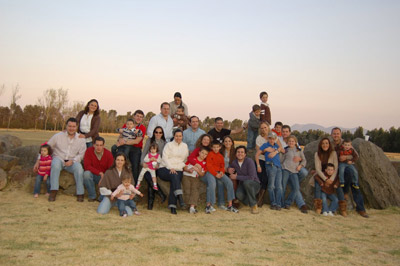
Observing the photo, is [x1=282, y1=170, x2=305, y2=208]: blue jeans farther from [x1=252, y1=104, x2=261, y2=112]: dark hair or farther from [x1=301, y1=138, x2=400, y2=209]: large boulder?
[x1=252, y1=104, x2=261, y2=112]: dark hair

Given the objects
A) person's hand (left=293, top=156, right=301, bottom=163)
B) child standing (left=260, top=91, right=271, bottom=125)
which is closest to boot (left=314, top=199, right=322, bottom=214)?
person's hand (left=293, top=156, right=301, bottom=163)

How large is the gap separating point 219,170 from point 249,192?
0.83m

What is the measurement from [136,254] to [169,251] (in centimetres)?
47

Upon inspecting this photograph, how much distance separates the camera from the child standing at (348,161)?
25.2ft

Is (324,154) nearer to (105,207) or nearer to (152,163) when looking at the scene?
(152,163)

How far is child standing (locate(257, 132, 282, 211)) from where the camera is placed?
742cm

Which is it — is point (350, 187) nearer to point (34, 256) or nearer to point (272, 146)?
point (272, 146)

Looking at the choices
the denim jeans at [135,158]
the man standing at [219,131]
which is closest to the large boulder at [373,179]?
the man standing at [219,131]

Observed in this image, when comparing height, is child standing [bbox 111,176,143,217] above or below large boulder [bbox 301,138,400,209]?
below

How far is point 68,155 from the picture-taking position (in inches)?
288

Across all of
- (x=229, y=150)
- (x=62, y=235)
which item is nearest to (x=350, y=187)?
(x=229, y=150)

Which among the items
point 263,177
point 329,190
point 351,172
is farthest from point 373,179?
point 263,177

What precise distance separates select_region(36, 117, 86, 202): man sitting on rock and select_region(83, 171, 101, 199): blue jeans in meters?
0.11

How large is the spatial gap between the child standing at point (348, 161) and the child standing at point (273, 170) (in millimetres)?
1534
